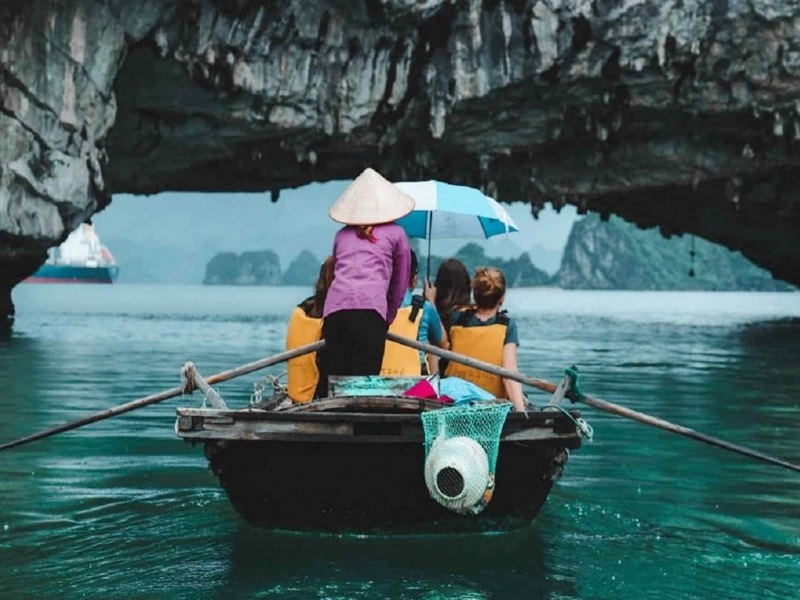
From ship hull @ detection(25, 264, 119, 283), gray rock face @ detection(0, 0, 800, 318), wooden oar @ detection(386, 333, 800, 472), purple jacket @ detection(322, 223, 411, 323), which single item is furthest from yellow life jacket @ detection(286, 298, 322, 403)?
ship hull @ detection(25, 264, 119, 283)

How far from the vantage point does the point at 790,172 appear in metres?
31.4

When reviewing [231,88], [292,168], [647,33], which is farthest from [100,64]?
[647,33]

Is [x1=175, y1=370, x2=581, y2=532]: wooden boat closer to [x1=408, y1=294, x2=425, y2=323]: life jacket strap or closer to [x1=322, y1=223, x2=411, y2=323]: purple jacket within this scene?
[x1=322, y1=223, x2=411, y2=323]: purple jacket

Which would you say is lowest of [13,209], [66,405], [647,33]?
[66,405]

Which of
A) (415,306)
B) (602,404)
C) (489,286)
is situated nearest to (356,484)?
(415,306)

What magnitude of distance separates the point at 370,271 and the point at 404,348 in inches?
36.5

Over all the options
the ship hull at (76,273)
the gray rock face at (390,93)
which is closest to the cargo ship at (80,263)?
the ship hull at (76,273)

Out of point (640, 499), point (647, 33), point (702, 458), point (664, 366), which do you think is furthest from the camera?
point (647, 33)

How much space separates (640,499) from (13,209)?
1884 centimetres

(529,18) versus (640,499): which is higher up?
(529,18)

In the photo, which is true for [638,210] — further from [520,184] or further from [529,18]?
[529,18]

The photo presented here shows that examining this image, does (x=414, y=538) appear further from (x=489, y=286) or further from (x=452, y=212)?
(x=452, y=212)

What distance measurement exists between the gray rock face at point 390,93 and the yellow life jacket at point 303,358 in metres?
15.8

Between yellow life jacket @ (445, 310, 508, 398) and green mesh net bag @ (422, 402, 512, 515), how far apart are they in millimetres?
1456
